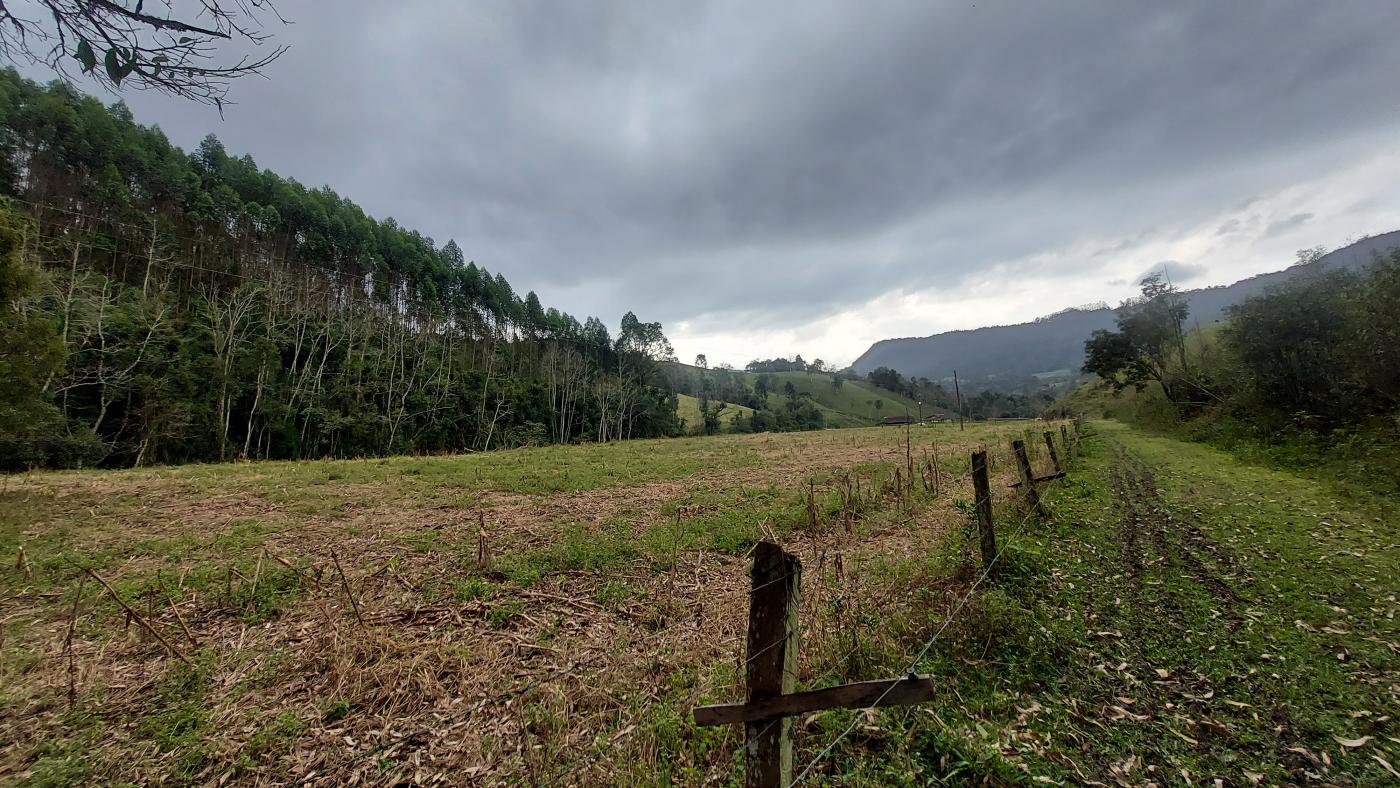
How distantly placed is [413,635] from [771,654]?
4998 millimetres

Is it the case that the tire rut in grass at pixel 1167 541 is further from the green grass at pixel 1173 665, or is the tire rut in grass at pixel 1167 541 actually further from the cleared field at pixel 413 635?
the cleared field at pixel 413 635

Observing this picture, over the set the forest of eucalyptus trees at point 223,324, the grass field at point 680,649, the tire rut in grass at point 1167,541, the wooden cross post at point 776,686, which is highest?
the forest of eucalyptus trees at point 223,324

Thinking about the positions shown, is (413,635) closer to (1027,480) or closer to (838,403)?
(1027,480)

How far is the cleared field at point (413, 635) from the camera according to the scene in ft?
11.5

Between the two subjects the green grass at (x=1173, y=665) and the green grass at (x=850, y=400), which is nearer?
the green grass at (x=1173, y=665)

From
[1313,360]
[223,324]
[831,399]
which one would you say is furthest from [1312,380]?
[831,399]

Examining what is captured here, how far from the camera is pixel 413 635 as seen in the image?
5.27 meters

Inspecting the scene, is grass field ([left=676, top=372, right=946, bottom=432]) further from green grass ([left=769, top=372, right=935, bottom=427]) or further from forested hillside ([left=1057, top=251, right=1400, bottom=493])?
forested hillside ([left=1057, top=251, right=1400, bottom=493])

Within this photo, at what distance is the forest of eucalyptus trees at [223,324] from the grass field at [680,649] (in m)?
12.4

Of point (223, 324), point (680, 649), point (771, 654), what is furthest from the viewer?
point (223, 324)

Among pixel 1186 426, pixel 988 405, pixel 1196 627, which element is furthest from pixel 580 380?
pixel 988 405

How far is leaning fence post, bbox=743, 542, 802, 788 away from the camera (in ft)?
7.38

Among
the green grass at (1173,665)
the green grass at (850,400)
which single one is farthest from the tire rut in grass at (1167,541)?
the green grass at (850,400)

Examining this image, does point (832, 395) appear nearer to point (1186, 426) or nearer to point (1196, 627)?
point (1186, 426)
